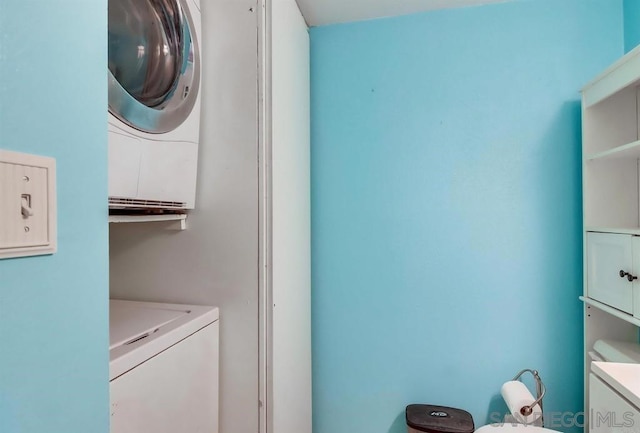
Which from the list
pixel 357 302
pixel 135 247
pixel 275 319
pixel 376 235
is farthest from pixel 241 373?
pixel 376 235

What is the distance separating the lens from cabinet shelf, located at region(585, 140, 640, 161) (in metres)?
1.10

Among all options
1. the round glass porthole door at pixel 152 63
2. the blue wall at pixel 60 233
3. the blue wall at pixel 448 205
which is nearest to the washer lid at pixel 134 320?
the blue wall at pixel 60 233

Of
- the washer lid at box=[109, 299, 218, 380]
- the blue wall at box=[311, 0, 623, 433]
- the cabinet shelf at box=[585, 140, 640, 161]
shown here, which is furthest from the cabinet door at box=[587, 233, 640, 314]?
the washer lid at box=[109, 299, 218, 380]

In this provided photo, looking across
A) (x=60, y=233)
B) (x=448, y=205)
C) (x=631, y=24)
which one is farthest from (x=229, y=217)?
(x=631, y=24)

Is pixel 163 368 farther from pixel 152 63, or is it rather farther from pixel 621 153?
pixel 621 153

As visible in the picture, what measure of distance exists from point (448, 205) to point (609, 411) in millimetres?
917

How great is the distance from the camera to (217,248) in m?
1.13

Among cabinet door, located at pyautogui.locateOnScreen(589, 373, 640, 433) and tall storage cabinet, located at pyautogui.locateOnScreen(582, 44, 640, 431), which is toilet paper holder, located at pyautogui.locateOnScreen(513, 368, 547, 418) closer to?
tall storage cabinet, located at pyautogui.locateOnScreen(582, 44, 640, 431)

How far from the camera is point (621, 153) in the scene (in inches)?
46.4

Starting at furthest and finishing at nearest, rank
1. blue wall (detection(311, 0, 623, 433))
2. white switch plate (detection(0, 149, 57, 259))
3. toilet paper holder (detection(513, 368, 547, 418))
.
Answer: blue wall (detection(311, 0, 623, 433)) < toilet paper holder (detection(513, 368, 547, 418)) < white switch plate (detection(0, 149, 57, 259))

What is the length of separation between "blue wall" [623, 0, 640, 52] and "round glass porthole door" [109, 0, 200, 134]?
67.2 inches

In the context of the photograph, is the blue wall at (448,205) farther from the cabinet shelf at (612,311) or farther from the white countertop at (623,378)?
the white countertop at (623,378)

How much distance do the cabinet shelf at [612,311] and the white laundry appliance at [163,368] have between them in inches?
54.4

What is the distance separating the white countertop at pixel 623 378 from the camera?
0.74 m
